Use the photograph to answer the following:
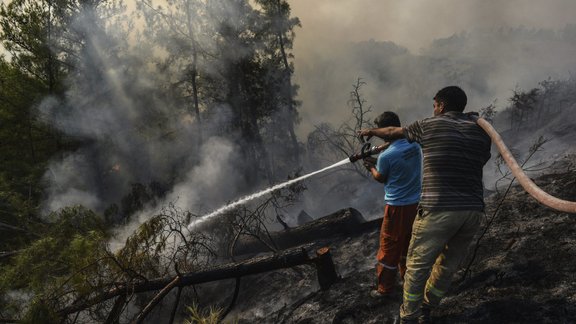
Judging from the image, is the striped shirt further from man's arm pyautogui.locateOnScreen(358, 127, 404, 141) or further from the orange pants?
the orange pants

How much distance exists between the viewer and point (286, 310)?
4086mm

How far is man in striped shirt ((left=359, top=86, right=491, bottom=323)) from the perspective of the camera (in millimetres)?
2426

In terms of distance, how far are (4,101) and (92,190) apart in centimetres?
383

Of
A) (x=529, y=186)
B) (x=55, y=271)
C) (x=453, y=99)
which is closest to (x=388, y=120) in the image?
(x=453, y=99)

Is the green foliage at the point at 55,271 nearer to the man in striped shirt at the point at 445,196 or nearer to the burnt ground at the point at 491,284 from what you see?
the burnt ground at the point at 491,284

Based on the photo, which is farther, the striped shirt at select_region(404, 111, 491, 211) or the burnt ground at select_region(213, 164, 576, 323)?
the burnt ground at select_region(213, 164, 576, 323)

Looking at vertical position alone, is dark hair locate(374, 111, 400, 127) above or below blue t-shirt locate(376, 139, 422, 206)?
above

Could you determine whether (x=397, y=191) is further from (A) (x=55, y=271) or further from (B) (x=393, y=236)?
(A) (x=55, y=271)

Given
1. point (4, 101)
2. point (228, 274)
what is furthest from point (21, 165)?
point (228, 274)

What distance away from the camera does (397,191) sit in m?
3.26

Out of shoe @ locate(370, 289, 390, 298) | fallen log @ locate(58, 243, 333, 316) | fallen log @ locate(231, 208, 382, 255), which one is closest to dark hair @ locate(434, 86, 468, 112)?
shoe @ locate(370, 289, 390, 298)

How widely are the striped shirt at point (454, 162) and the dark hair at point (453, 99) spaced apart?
0.35 feet

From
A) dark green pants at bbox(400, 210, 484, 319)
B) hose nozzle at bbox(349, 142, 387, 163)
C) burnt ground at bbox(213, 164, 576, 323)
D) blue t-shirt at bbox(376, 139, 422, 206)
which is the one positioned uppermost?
hose nozzle at bbox(349, 142, 387, 163)

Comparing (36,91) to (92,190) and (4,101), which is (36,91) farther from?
(92,190)
